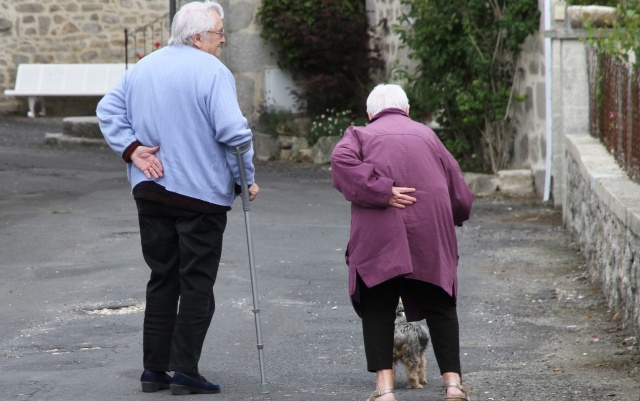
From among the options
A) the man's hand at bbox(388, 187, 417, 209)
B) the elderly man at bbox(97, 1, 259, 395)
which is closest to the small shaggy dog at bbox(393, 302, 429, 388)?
the man's hand at bbox(388, 187, 417, 209)

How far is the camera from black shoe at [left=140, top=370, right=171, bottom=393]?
5453 millimetres

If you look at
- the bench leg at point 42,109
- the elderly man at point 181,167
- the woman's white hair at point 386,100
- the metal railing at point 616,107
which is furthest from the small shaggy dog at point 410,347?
the bench leg at point 42,109

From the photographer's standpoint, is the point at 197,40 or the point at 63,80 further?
the point at 63,80

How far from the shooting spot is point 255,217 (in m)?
11.6

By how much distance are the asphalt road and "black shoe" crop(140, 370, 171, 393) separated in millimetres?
54

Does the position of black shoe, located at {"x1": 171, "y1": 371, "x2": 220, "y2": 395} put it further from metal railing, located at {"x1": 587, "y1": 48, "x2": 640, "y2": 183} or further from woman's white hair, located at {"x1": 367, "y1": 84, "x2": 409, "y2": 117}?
metal railing, located at {"x1": 587, "y1": 48, "x2": 640, "y2": 183}

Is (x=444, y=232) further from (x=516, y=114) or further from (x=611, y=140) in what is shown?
(x=516, y=114)

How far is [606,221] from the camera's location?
759 cm

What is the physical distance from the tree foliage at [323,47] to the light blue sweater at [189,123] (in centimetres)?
1177

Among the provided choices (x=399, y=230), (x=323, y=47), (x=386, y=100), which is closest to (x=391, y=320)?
(x=399, y=230)

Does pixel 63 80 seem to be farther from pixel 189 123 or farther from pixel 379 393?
pixel 379 393

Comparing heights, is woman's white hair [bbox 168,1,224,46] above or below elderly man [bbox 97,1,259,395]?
above

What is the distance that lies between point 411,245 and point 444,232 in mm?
170

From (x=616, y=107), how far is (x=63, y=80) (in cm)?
1530
